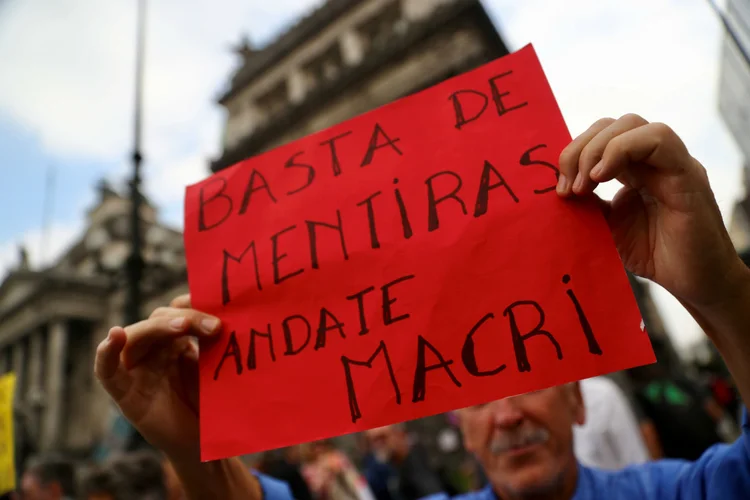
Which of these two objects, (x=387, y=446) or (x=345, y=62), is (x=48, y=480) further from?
(x=345, y=62)

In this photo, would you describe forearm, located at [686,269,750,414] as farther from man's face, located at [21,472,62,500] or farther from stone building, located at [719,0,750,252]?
man's face, located at [21,472,62,500]

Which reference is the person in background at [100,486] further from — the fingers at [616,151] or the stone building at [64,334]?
the stone building at [64,334]

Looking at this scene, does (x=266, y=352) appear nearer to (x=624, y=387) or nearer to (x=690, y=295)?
(x=690, y=295)

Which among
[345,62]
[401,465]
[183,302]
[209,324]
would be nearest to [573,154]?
[209,324]

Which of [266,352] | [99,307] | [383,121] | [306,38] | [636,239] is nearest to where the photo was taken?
[636,239]

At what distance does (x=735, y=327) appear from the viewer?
86cm

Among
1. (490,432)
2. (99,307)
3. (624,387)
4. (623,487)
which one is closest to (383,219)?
(490,432)

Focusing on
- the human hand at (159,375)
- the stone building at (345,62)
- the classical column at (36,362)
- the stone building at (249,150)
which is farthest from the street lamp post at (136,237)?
the classical column at (36,362)

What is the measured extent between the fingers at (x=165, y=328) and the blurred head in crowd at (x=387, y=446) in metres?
3.71

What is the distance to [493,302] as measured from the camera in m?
0.95

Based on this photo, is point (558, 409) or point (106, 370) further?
point (558, 409)

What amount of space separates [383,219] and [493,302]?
31 cm

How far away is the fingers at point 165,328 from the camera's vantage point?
3.64 ft

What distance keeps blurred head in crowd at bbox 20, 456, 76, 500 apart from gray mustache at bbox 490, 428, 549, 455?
9.25ft
